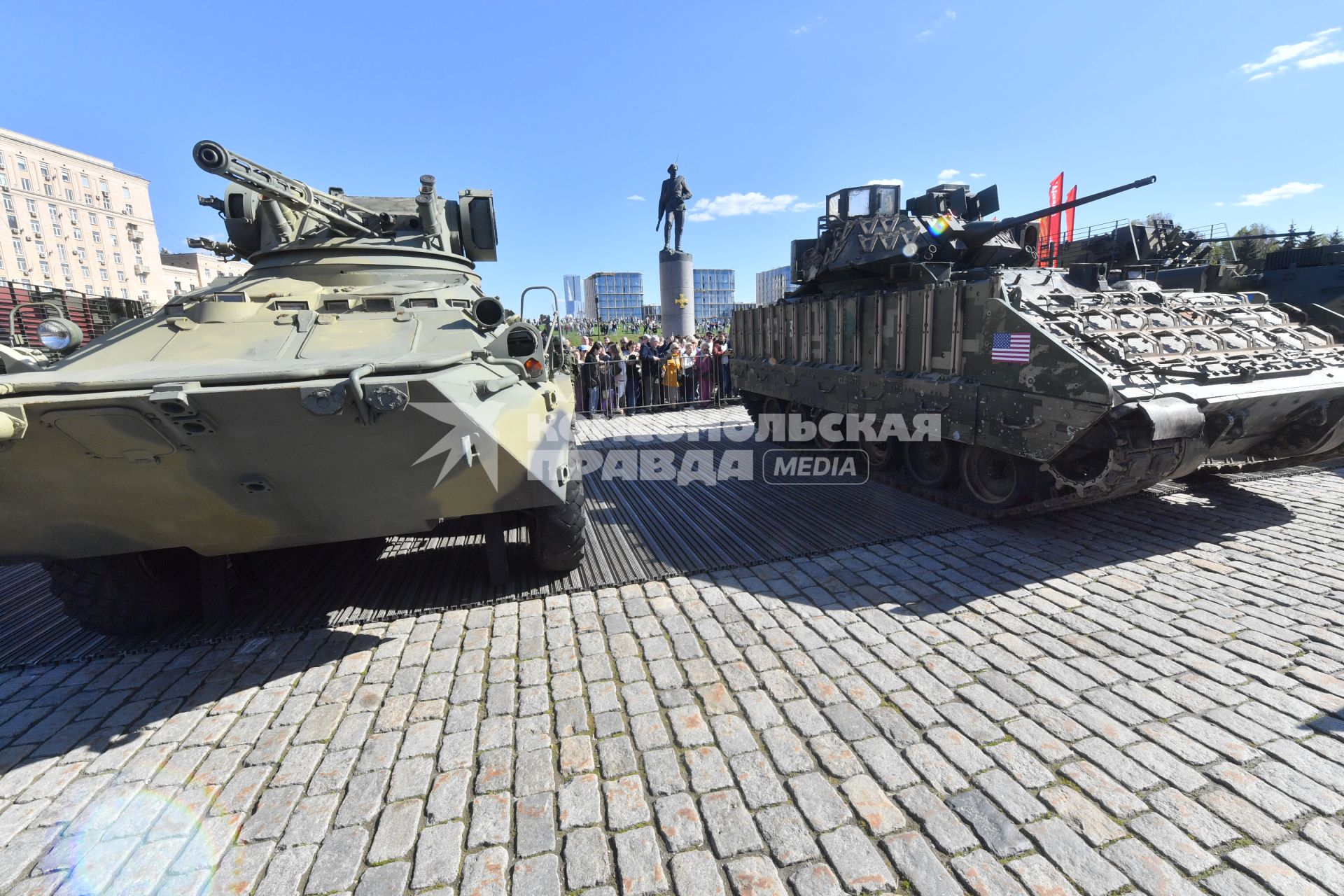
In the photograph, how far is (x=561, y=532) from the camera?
14.8 feet

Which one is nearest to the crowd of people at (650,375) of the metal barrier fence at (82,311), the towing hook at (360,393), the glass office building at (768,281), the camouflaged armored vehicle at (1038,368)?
the camouflaged armored vehicle at (1038,368)

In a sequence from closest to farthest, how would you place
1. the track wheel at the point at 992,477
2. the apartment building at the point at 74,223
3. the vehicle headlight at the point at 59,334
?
the vehicle headlight at the point at 59,334, the track wheel at the point at 992,477, the apartment building at the point at 74,223

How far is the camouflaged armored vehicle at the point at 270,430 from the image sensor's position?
2.95 m

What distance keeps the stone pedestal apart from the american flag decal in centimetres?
1274

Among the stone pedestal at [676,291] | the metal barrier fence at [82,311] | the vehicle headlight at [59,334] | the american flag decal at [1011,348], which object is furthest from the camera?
the stone pedestal at [676,291]

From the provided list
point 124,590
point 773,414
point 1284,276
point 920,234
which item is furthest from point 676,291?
point 124,590

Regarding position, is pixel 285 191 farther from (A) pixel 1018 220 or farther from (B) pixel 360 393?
(A) pixel 1018 220

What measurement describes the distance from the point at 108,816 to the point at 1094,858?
380cm

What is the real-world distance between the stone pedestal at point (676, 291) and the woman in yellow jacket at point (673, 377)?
10.8ft

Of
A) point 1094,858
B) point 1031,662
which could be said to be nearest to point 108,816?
point 1094,858

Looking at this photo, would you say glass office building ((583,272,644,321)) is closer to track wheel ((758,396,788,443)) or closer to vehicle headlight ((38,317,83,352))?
track wheel ((758,396,788,443))

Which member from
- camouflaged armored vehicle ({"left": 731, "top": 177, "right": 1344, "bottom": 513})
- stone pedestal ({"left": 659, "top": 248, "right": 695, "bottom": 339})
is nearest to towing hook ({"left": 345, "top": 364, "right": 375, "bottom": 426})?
camouflaged armored vehicle ({"left": 731, "top": 177, "right": 1344, "bottom": 513})

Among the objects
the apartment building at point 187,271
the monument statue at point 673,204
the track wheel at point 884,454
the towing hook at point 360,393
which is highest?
the apartment building at point 187,271

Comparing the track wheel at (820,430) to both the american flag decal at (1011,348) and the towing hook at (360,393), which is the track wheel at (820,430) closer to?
the american flag decal at (1011,348)
